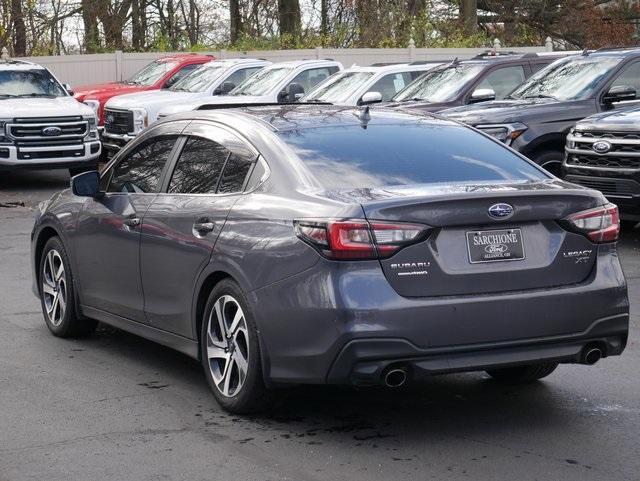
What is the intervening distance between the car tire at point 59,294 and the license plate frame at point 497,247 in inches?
130

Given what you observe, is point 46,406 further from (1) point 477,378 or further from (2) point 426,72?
(2) point 426,72

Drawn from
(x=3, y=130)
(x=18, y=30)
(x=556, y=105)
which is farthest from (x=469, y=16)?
(x=556, y=105)

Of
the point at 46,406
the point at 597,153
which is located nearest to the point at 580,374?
the point at 46,406

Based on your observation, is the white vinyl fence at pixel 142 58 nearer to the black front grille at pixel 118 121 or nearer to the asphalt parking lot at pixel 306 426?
the black front grille at pixel 118 121

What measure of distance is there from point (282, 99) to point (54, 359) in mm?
13875

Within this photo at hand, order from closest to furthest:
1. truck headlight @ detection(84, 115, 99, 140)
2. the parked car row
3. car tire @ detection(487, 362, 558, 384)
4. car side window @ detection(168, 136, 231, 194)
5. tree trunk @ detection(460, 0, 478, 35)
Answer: car side window @ detection(168, 136, 231, 194) < car tire @ detection(487, 362, 558, 384) < the parked car row < truck headlight @ detection(84, 115, 99, 140) < tree trunk @ detection(460, 0, 478, 35)

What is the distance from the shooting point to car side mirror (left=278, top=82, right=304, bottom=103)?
817 inches

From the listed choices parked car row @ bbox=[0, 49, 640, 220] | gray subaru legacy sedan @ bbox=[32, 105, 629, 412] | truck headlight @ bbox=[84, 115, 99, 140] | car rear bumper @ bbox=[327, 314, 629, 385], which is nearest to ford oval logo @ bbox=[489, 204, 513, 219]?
gray subaru legacy sedan @ bbox=[32, 105, 629, 412]

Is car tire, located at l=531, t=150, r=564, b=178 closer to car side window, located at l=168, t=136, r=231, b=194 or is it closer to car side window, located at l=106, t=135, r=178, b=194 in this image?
car side window, located at l=106, t=135, r=178, b=194

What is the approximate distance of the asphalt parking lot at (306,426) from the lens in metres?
5.66

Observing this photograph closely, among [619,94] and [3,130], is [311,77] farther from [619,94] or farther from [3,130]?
[619,94]

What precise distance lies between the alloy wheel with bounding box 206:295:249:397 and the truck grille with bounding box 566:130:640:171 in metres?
6.93

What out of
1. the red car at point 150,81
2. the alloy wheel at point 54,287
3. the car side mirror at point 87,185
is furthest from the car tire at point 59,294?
the red car at point 150,81

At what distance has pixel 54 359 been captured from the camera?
8023 mm
